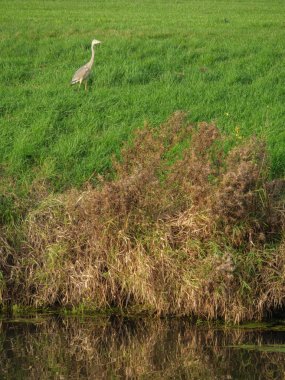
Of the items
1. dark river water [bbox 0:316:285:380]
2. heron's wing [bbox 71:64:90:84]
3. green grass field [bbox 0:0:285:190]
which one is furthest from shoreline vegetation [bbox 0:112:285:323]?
heron's wing [bbox 71:64:90:84]

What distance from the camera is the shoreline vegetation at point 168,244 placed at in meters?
9.88

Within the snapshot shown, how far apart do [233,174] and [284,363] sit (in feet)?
7.25

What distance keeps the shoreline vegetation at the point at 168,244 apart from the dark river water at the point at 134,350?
262 mm

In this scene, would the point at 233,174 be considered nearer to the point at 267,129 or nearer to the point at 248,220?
the point at 248,220

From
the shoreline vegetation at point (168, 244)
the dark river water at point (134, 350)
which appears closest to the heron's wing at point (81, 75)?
the shoreline vegetation at point (168, 244)

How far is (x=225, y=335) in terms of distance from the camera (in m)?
9.55

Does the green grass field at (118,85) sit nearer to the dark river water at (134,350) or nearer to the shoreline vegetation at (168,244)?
the shoreline vegetation at (168,244)

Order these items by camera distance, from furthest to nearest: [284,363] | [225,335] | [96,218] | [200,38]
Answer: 1. [200,38]
2. [96,218]
3. [225,335]
4. [284,363]

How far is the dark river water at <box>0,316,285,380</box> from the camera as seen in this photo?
864 centimetres

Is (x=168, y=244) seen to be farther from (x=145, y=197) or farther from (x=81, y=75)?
(x=81, y=75)

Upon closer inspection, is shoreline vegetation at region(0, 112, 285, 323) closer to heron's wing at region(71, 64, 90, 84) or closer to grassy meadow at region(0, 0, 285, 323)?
grassy meadow at region(0, 0, 285, 323)

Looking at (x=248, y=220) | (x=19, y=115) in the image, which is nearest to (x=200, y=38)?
(x=19, y=115)

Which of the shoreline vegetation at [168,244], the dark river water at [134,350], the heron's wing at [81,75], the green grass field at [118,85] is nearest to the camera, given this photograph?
the dark river water at [134,350]

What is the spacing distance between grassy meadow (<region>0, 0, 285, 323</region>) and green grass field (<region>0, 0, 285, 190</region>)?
0.04m
